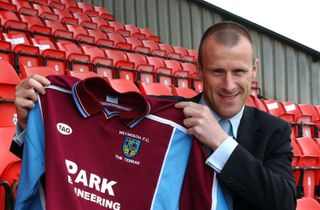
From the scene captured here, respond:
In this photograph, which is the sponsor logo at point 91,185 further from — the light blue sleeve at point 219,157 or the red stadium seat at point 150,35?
the red stadium seat at point 150,35

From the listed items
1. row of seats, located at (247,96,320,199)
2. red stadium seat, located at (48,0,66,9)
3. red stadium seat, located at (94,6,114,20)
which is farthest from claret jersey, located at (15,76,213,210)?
red stadium seat, located at (94,6,114,20)

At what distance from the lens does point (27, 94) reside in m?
1.43

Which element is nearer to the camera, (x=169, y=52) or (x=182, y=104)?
(x=182, y=104)

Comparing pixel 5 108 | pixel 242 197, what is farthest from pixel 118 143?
pixel 5 108

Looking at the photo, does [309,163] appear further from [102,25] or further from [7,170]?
[102,25]

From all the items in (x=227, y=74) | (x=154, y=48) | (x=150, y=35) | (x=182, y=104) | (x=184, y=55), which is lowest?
(x=182, y=104)

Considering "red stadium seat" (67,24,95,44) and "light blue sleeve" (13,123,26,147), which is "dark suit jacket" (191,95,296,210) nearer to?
"light blue sleeve" (13,123,26,147)

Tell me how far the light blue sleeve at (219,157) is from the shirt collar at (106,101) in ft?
0.92

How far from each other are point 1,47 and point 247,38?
354 centimetres

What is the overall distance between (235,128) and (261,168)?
0.24 m

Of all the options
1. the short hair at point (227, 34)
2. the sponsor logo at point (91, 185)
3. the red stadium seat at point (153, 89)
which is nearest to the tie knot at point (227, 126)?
the short hair at point (227, 34)

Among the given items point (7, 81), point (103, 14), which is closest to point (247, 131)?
point (7, 81)

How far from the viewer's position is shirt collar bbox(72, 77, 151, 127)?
4.68ft

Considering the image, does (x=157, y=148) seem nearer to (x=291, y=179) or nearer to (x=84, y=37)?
(x=291, y=179)
